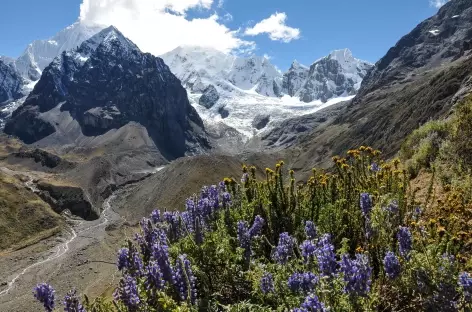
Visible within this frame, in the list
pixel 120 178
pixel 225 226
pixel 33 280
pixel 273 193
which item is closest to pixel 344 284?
pixel 225 226

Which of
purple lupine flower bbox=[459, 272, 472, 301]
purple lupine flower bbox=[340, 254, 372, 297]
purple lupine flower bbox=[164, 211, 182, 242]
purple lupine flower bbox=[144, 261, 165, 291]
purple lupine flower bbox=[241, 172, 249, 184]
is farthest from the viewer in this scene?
purple lupine flower bbox=[241, 172, 249, 184]

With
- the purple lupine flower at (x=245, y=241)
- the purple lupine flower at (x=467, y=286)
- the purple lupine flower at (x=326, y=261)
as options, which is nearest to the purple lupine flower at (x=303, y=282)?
the purple lupine flower at (x=326, y=261)

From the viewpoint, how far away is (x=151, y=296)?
5816mm

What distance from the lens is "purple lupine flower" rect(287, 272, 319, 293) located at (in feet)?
17.2

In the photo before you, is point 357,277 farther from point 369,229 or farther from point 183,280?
point 183,280

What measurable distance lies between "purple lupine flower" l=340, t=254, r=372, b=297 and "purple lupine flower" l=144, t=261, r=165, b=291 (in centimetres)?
237

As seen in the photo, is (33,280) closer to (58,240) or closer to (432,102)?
(58,240)

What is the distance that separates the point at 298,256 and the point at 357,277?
2791 millimetres

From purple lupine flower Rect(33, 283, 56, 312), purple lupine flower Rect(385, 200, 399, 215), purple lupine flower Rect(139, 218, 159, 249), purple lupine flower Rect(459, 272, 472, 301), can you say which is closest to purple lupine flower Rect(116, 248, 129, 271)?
purple lupine flower Rect(139, 218, 159, 249)

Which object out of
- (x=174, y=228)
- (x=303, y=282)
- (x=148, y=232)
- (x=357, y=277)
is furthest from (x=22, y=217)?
(x=357, y=277)

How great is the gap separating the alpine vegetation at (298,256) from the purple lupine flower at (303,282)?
1 centimetres

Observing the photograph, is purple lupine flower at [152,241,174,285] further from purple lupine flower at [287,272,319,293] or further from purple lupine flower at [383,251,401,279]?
purple lupine flower at [383,251,401,279]

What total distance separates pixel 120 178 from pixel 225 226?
5451 inches

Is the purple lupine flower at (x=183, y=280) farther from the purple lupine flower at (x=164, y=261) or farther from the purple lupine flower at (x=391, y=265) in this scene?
the purple lupine flower at (x=391, y=265)
